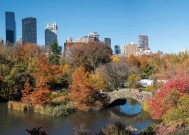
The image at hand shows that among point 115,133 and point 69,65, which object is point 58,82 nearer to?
point 69,65

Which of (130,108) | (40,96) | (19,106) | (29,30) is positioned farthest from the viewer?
(29,30)

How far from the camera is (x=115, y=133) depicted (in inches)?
635

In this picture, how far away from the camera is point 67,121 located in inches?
1047

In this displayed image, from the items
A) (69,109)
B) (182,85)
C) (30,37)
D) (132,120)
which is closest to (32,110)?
(69,109)

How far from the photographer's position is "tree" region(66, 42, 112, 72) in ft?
155

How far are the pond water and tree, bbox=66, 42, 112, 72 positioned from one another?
52.6 ft

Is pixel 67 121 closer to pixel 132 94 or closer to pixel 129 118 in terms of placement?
pixel 129 118

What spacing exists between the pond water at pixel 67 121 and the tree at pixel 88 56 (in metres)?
16.0

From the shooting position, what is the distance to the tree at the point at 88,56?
4721 centimetres

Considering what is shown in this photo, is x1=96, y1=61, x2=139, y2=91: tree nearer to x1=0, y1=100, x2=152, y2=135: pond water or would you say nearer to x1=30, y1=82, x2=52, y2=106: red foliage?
x1=0, y1=100, x2=152, y2=135: pond water

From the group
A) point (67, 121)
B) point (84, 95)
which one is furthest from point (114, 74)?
point (67, 121)

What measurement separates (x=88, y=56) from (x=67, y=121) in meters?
22.3

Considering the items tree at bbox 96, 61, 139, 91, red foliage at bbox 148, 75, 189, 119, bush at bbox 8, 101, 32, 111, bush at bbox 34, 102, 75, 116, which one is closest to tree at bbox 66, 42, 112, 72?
tree at bbox 96, 61, 139, 91

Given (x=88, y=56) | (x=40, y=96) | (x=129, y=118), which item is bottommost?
(x=129, y=118)
